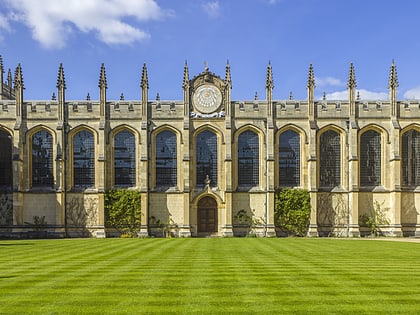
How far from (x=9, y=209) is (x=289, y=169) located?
25216mm

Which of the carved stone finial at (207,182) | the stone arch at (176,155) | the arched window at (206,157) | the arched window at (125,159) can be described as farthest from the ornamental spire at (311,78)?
the arched window at (125,159)

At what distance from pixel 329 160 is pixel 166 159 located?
14.8m

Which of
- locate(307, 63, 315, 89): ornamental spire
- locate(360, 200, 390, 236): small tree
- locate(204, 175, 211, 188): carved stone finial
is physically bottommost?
locate(360, 200, 390, 236): small tree

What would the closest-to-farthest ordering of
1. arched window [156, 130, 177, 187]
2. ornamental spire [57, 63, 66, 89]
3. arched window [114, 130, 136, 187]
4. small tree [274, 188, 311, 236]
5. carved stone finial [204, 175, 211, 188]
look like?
1. small tree [274, 188, 311, 236]
2. carved stone finial [204, 175, 211, 188]
3. ornamental spire [57, 63, 66, 89]
4. arched window [156, 130, 177, 187]
5. arched window [114, 130, 136, 187]

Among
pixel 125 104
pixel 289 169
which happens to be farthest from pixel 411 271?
pixel 125 104

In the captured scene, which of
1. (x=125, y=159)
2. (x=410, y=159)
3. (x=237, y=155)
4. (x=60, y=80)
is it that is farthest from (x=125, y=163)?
(x=410, y=159)

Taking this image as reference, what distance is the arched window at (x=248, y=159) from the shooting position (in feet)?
139

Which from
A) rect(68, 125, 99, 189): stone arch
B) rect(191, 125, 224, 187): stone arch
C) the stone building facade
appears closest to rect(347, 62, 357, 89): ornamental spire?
the stone building facade

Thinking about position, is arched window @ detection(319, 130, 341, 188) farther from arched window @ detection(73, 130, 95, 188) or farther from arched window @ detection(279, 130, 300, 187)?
arched window @ detection(73, 130, 95, 188)

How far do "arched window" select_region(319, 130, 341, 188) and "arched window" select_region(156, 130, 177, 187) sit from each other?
13.4m

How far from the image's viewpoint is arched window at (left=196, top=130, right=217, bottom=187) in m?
42.2

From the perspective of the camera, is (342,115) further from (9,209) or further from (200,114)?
(9,209)

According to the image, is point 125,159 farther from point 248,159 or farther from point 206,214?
point 248,159

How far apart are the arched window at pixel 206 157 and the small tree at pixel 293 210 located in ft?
20.1
